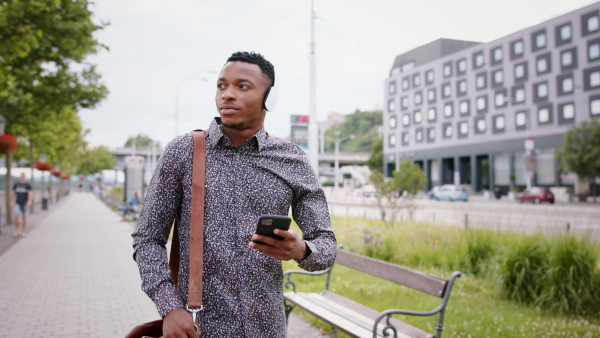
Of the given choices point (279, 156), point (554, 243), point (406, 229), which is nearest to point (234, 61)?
point (279, 156)

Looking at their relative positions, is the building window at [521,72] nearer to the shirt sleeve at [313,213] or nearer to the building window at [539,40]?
the building window at [539,40]

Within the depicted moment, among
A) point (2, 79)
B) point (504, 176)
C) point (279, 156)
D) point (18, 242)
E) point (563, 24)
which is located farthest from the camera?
point (504, 176)

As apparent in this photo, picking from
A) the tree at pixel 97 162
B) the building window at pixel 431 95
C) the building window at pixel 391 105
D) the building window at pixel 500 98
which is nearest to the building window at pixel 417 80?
the building window at pixel 431 95

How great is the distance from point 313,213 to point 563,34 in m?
41.8

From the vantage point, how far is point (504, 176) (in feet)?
168

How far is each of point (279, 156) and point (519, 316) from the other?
4.72 m

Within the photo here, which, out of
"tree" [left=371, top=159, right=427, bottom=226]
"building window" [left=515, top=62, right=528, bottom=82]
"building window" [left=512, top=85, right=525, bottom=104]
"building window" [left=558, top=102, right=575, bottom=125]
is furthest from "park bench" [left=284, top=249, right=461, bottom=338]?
"building window" [left=512, top=85, right=525, bottom=104]

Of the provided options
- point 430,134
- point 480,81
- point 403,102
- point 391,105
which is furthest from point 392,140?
point 480,81

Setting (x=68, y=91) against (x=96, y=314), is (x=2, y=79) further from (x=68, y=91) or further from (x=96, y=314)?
(x=96, y=314)

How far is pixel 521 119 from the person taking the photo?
1854 inches

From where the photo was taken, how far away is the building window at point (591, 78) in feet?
121

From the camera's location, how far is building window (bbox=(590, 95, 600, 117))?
1522 inches

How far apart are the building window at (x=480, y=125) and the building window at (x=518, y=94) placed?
510 centimetres

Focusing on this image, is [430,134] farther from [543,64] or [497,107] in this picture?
[543,64]
